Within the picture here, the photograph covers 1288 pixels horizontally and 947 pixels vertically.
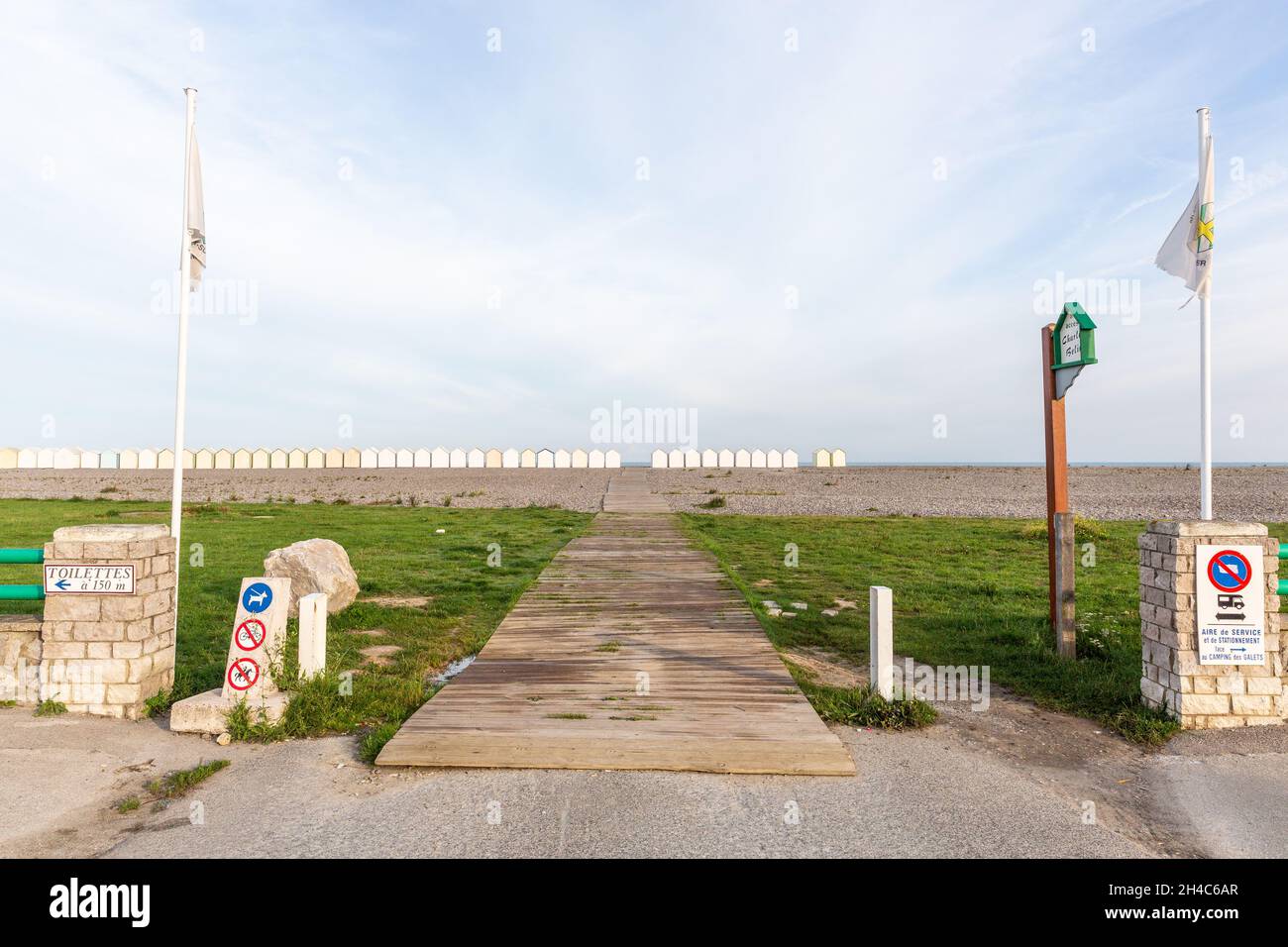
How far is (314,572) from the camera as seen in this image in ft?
32.4

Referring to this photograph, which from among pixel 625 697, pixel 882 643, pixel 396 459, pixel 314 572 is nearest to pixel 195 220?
pixel 314 572

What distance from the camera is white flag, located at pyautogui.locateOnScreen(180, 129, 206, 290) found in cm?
722

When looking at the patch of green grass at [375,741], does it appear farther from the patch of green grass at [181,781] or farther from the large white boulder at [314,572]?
the large white boulder at [314,572]

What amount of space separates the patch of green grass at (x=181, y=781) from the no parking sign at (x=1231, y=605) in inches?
323

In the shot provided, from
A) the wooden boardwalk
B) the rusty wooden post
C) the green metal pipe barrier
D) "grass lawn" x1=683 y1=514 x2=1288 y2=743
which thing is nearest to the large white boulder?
the wooden boardwalk

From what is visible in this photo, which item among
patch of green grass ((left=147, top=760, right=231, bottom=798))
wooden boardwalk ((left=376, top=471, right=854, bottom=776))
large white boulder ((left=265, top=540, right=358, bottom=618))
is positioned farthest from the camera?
large white boulder ((left=265, top=540, right=358, bottom=618))

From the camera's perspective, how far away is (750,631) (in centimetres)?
891

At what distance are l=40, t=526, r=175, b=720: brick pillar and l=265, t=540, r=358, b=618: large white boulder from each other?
325 centimetres

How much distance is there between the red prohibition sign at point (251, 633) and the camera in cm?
606

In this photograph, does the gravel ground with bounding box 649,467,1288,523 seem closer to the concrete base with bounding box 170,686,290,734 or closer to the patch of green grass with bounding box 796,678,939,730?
the patch of green grass with bounding box 796,678,939,730

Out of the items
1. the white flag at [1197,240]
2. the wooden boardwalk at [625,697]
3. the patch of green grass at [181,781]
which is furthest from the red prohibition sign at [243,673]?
the white flag at [1197,240]

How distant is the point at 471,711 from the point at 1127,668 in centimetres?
694
